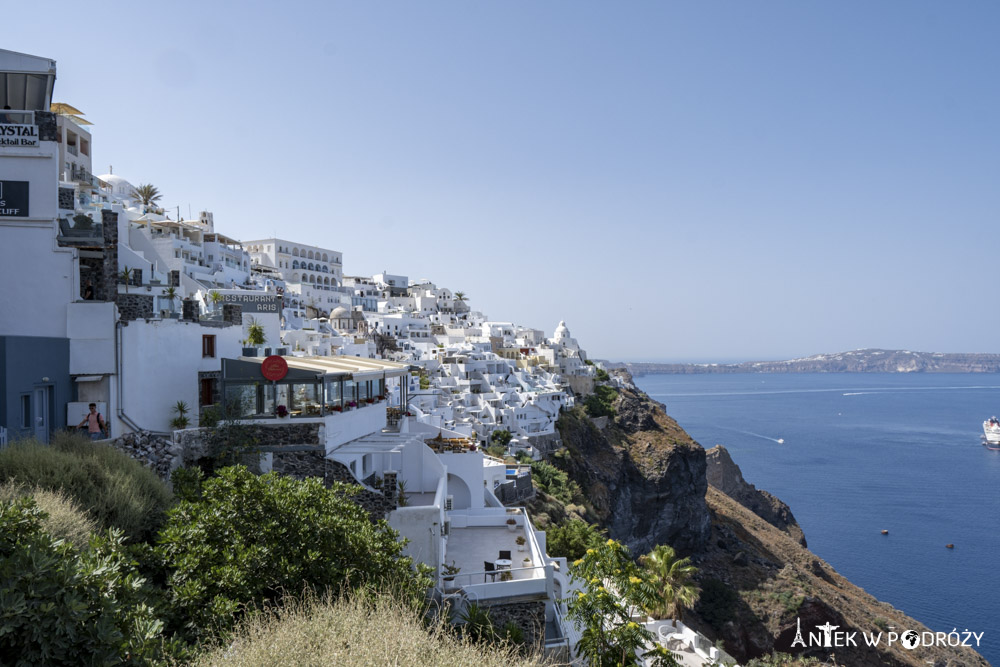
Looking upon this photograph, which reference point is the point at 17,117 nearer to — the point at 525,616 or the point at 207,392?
the point at 207,392

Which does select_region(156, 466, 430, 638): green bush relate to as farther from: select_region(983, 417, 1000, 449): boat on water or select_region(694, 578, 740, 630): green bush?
select_region(983, 417, 1000, 449): boat on water

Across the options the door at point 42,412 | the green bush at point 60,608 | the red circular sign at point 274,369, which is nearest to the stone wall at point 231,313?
the red circular sign at point 274,369

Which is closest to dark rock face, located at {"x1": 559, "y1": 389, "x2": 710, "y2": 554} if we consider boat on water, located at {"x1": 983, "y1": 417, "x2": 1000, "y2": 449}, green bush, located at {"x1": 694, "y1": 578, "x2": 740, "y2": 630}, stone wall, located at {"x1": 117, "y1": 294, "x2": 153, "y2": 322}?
green bush, located at {"x1": 694, "y1": 578, "x2": 740, "y2": 630}

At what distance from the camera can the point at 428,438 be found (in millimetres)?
24422

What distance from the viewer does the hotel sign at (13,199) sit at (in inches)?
609

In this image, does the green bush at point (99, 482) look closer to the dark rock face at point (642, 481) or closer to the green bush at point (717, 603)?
the green bush at point (717, 603)

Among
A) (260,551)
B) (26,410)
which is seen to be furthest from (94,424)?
(260,551)

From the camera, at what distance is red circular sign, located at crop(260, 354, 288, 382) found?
1664 cm

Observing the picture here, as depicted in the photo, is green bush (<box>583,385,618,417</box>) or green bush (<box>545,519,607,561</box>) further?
green bush (<box>583,385,618,417</box>)

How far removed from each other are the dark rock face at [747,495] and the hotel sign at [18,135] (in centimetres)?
6650

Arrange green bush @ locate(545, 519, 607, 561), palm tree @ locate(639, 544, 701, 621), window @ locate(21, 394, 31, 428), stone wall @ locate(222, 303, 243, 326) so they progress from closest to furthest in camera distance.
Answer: window @ locate(21, 394, 31, 428) → stone wall @ locate(222, 303, 243, 326) → palm tree @ locate(639, 544, 701, 621) → green bush @ locate(545, 519, 607, 561)

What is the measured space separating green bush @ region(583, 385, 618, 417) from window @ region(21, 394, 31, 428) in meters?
60.9

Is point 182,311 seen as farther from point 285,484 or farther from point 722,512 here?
point 722,512

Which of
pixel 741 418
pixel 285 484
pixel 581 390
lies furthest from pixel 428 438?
pixel 741 418
